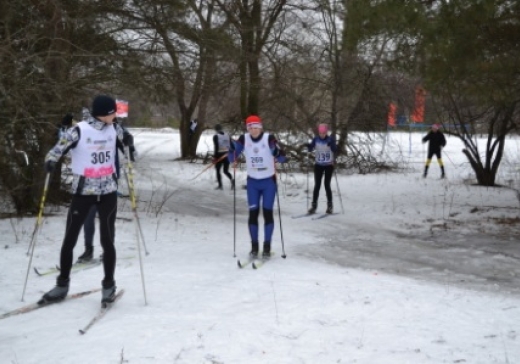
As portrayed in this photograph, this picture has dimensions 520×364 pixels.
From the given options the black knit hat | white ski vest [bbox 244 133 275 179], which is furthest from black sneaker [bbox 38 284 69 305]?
white ski vest [bbox 244 133 275 179]

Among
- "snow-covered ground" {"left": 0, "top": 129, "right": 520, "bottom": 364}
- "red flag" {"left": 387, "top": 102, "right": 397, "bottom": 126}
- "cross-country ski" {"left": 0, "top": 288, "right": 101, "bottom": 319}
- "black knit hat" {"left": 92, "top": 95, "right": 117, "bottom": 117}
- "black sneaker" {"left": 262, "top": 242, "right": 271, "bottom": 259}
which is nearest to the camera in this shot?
"snow-covered ground" {"left": 0, "top": 129, "right": 520, "bottom": 364}

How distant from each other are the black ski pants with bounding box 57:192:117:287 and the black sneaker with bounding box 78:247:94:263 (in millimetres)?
1701

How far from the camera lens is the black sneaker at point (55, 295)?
551 centimetres

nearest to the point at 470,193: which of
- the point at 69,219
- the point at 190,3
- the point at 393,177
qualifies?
the point at 393,177

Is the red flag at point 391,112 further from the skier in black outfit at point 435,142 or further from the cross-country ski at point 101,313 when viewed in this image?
the cross-country ski at point 101,313

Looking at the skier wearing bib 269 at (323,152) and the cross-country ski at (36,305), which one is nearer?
the cross-country ski at (36,305)

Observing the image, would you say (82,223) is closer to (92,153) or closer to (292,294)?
(92,153)

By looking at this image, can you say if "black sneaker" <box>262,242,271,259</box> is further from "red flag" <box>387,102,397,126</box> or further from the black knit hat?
"red flag" <box>387,102,397,126</box>

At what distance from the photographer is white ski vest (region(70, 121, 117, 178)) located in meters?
5.45

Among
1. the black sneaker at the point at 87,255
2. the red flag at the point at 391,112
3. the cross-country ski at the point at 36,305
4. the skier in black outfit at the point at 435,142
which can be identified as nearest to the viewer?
the cross-country ski at the point at 36,305

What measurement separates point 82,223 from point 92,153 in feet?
2.34

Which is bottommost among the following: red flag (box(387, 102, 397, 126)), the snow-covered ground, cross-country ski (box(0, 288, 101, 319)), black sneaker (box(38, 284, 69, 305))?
the snow-covered ground

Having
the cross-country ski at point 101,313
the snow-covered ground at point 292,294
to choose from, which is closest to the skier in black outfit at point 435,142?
the snow-covered ground at point 292,294

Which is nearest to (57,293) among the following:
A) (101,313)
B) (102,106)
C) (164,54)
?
(101,313)
